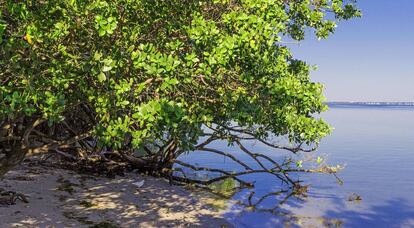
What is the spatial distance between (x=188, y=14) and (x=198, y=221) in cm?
672

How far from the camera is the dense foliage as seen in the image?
552 centimetres

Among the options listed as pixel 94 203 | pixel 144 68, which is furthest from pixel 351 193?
pixel 144 68

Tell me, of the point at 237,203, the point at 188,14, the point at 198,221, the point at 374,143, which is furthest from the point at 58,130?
the point at 374,143

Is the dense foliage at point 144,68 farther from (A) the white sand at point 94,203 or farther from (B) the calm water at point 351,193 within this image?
(B) the calm water at point 351,193

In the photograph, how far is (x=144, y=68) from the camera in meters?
5.68

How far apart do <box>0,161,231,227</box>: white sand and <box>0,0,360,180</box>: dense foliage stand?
259 cm

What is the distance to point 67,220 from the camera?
33.8 ft

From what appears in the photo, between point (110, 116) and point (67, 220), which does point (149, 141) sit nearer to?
point (110, 116)

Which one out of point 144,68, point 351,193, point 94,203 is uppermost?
point 144,68

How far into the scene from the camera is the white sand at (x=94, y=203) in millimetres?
10273

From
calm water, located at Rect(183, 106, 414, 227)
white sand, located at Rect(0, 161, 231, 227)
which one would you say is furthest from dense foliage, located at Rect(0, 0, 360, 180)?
calm water, located at Rect(183, 106, 414, 227)

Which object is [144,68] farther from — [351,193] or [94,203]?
[351,193]

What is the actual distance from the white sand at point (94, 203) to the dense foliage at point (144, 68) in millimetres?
2587

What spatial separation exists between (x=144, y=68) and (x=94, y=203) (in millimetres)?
7573
